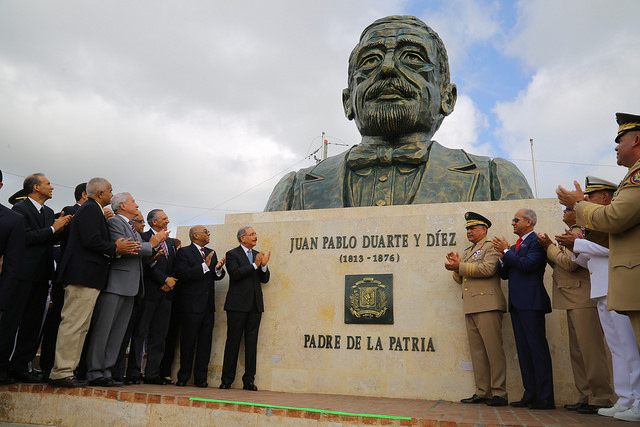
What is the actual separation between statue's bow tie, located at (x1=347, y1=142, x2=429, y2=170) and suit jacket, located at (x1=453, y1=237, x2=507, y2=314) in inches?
99.9

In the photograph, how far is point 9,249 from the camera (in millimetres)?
4371

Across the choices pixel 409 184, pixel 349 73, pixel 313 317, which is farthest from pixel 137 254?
pixel 349 73

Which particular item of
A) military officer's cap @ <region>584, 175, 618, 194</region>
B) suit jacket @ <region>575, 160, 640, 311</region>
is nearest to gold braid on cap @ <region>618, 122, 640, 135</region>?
suit jacket @ <region>575, 160, 640, 311</region>

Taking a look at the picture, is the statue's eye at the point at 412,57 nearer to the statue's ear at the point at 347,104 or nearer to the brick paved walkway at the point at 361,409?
the statue's ear at the point at 347,104

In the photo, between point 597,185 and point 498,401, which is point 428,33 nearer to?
point 597,185

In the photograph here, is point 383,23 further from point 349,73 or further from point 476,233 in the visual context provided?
point 476,233

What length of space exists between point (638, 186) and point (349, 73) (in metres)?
6.02

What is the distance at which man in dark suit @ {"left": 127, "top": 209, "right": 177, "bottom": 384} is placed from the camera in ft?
17.7

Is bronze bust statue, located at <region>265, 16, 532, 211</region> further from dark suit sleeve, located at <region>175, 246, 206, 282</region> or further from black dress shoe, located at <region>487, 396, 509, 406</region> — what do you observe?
black dress shoe, located at <region>487, 396, 509, 406</region>

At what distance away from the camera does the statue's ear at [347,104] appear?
27.7 ft

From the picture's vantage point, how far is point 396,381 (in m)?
5.25

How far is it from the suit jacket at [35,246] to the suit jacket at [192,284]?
1357 millimetres

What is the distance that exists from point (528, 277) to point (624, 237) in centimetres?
154

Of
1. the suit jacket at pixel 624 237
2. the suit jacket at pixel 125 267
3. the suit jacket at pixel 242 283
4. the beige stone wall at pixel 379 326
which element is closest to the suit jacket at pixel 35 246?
the suit jacket at pixel 125 267
